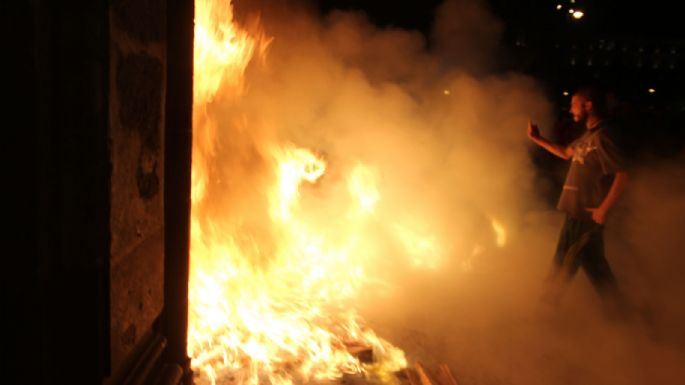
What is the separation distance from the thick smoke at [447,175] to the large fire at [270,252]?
14cm

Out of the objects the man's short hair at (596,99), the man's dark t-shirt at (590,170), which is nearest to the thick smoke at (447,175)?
the man's dark t-shirt at (590,170)

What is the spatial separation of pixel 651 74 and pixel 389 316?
2473 centimetres

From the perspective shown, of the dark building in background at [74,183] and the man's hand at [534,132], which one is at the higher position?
the man's hand at [534,132]

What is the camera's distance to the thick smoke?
177 inches

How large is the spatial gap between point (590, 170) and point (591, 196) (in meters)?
0.27

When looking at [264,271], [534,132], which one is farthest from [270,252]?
[534,132]

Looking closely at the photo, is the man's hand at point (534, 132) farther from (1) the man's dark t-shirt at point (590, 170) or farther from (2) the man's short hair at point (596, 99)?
(2) the man's short hair at point (596, 99)

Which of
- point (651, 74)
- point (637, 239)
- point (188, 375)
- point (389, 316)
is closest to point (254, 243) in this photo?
point (389, 316)

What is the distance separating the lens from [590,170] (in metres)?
4.67

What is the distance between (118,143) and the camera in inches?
62.1

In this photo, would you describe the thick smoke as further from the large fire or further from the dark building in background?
the dark building in background

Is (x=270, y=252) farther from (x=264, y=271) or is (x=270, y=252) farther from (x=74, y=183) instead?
(x=74, y=183)

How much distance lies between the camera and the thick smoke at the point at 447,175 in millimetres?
4496

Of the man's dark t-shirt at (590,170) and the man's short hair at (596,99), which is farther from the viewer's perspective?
the man's short hair at (596,99)
